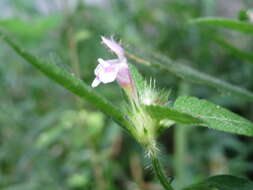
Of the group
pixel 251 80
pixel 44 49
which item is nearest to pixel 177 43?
pixel 251 80

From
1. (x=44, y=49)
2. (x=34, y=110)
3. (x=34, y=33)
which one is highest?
(x=34, y=33)

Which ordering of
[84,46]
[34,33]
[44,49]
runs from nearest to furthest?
[34,33], [44,49], [84,46]

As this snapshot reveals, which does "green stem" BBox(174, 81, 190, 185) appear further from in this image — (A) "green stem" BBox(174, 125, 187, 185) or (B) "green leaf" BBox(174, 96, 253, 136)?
(B) "green leaf" BBox(174, 96, 253, 136)

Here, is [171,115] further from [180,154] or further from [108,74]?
[180,154]

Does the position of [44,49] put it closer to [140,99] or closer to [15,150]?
[15,150]

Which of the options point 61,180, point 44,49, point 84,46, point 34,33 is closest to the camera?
point 34,33

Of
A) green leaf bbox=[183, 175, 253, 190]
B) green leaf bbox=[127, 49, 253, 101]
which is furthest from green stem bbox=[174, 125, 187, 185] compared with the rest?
green leaf bbox=[183, 175, 253, 190]

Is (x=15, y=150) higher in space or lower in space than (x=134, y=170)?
higher

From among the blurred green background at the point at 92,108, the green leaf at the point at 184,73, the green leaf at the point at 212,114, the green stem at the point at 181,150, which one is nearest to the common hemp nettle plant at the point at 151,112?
the green leaf at the point at 212,114
